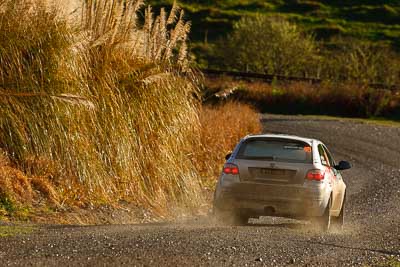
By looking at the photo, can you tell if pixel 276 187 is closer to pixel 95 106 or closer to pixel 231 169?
pixel 231 169

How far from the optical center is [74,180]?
55.0 ft

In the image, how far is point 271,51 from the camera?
60.5 metres

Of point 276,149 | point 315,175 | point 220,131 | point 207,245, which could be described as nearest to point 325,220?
point 315,175

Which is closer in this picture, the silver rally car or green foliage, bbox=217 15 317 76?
the silver rally car

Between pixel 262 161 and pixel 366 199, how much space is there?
878 centimetres

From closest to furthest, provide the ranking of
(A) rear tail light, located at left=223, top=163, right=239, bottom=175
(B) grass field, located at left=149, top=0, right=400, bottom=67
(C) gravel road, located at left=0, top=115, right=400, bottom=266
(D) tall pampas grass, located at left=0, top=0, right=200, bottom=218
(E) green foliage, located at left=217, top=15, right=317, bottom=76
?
(C) gravel road, located at left=0, top=115, right=400, bottom=266 < (A) rear tail light, located at left=223, top=163, right=239, bottom=175 < (D) tall pampas grass, located at left=0, top=0, right=200, bottom=218 < (E) green foliage, located at left=217, top=15, right=317, bottom=76 < (B) grass field, located at left=149, top=0, right=400, bottom=67

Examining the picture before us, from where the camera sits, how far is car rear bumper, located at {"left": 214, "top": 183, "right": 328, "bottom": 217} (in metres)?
16.0

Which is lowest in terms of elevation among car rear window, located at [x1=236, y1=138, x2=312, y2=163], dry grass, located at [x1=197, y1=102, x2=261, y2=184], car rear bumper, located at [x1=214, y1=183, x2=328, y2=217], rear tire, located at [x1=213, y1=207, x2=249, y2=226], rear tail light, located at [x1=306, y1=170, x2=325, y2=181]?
dry grass, located at [x1=197, y1=102, x2=261, y2=184]

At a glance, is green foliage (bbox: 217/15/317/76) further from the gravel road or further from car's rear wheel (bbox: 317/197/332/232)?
car's rear wheel (bbox: 317/197/332/232)

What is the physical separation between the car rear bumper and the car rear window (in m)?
0.53

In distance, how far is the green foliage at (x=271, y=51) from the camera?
6041cm

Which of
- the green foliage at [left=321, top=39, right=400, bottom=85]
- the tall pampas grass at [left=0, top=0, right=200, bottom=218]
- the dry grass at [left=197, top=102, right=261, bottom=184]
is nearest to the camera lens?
the tall pampas grass at [left=0, top=0, right=200, bottom=218]

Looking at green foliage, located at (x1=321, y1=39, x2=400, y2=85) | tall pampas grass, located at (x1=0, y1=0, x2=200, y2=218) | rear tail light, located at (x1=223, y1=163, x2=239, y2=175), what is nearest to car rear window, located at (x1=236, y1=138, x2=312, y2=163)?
rear tail light, located at (x1=223, y1=163, x2=239, y2=175)

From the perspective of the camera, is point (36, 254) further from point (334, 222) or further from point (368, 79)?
point (368, 79)
